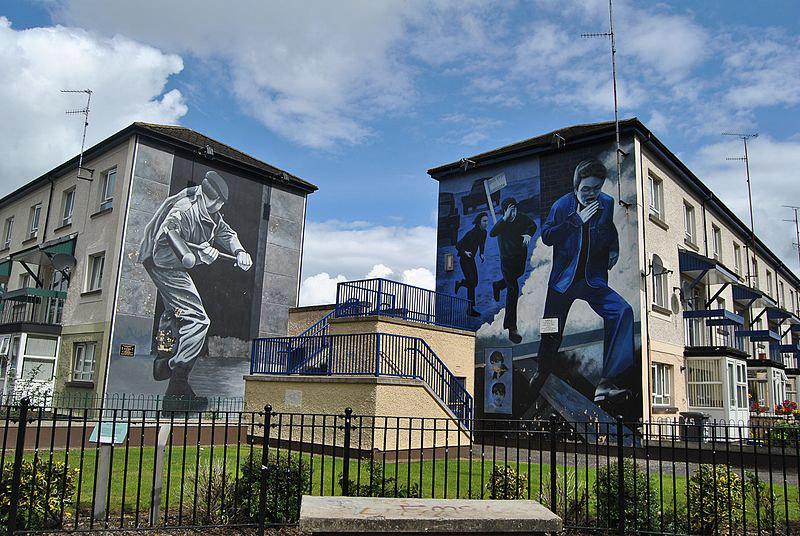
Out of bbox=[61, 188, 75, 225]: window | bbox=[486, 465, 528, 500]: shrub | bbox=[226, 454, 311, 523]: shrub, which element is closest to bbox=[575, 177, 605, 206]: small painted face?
bbox=[486, 465, 528, 500]: shrub

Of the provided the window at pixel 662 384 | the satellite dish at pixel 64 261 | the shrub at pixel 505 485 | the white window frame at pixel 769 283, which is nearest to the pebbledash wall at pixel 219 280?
the satellite dish at pixel 64 261

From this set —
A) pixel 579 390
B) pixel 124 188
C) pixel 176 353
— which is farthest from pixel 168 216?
pixel 579 390

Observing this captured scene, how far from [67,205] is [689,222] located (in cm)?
2317

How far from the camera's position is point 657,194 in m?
20.1

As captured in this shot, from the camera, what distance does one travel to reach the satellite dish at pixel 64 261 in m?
21.9

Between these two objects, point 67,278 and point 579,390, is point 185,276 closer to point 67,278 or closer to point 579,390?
point 67,278

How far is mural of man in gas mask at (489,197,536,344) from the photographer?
20312mm

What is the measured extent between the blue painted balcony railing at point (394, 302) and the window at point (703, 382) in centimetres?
703

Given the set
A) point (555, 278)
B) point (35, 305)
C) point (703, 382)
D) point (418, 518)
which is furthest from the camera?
point (35, 305)

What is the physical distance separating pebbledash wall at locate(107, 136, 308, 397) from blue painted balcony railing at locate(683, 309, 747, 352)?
14447 mm

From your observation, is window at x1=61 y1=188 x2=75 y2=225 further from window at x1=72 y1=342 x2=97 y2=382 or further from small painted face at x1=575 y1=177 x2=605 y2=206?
small painted face at x1=575 y1=177 x2=605 y2=206

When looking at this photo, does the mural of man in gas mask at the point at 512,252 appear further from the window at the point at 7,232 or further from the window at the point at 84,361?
the window at the point at 7,232

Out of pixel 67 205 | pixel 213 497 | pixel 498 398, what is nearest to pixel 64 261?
pixel 67 205

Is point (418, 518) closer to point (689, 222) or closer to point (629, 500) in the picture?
point (629, 500)
